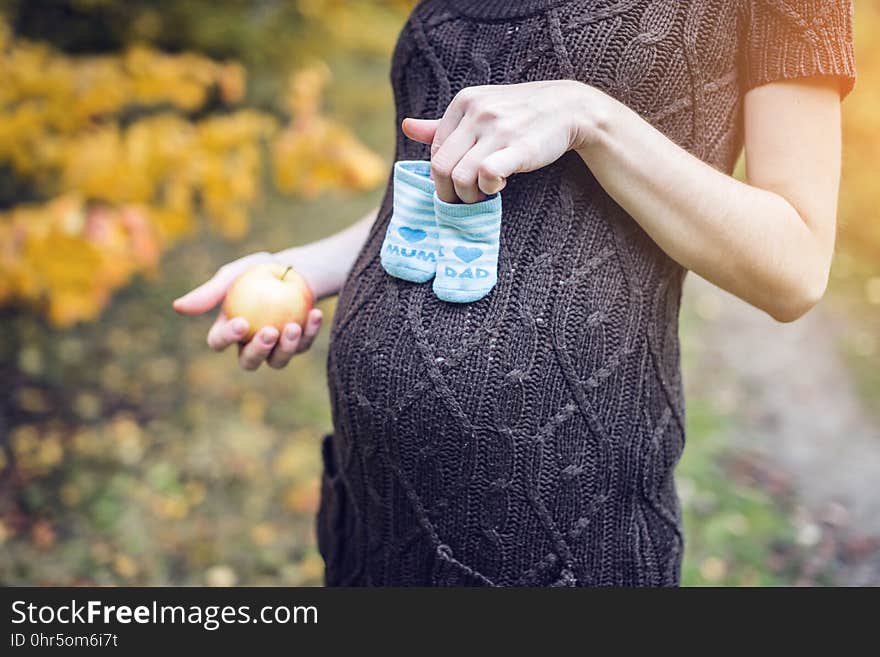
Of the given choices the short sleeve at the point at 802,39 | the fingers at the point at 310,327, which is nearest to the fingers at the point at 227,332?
the fingers at the point at 310,327

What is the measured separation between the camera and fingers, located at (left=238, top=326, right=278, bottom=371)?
1.40m

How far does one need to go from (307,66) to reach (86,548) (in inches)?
110

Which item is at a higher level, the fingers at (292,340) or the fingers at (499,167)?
the fingers at (499,167)

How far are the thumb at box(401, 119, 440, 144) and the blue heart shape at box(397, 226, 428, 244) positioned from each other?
12 cm

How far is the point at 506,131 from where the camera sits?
3.44 ft

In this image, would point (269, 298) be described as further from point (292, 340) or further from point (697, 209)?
point (697, 209)

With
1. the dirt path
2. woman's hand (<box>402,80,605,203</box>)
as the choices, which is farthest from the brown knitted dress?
the dirt path

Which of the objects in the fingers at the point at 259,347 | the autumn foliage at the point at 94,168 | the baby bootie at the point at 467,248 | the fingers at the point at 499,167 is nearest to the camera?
the fingers at the point at 499,167

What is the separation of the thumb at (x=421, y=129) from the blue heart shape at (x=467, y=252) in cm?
14

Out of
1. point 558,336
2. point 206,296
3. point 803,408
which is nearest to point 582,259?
point 558,336

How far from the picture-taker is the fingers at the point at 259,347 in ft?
4.59

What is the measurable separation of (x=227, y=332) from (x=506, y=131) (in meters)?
0.60

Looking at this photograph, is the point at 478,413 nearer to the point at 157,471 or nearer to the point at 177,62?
the point at 157,471

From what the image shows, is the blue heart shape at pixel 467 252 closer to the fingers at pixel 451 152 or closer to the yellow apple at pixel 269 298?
the fingers at pixel 451 152
